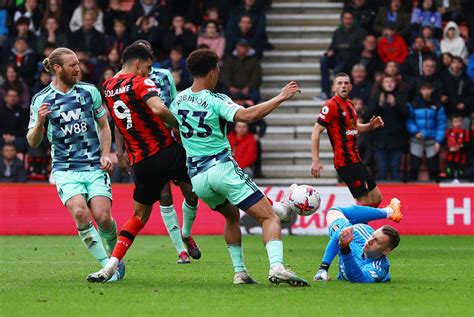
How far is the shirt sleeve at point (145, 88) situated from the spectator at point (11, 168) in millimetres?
11311

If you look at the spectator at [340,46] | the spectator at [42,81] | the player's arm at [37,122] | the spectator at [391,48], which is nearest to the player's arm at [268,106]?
the player's arm at [37,122]

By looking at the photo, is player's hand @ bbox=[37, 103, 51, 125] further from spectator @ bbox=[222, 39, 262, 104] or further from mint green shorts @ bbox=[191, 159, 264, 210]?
spectator @ bbox=[222, 39, 262, 104]

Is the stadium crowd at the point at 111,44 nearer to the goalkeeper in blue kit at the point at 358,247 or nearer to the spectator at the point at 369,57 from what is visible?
the spectator at the point at 369,57

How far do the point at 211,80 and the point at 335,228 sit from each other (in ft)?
6.48

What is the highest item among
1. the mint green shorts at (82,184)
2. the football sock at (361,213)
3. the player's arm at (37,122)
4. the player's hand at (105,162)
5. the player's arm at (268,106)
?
the player's arm at (268,106)

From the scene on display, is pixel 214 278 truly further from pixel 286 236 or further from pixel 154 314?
pixel 286 236

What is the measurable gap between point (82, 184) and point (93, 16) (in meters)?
14.0

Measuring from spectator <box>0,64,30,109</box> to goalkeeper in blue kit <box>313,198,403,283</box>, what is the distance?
42.9ft

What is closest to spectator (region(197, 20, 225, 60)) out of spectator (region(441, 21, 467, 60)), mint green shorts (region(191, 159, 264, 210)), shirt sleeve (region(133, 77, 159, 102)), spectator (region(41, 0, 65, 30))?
spectator (region(41, 0, 65, 30))

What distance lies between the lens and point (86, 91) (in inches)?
488

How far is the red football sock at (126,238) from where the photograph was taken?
12.1 metres

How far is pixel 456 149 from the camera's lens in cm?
2270

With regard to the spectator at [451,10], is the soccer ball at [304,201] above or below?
above

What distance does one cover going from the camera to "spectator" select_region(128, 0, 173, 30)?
2531 cm
